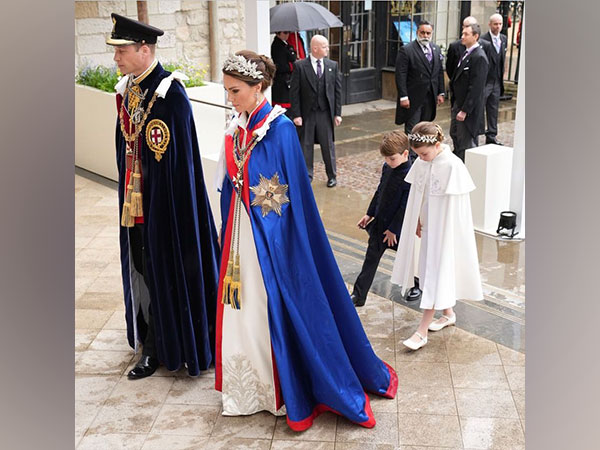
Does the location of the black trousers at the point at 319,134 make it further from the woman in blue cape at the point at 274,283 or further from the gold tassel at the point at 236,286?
the gold tassel at the point at 236,286

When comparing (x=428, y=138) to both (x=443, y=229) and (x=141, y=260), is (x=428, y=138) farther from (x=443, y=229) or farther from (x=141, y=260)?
(x=141, y=260)

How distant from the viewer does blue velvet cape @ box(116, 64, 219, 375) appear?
3.78 metres

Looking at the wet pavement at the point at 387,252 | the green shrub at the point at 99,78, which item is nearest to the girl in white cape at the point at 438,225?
the wet pavement at the point at 387,252

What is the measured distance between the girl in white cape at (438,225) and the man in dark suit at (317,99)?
3198 mm

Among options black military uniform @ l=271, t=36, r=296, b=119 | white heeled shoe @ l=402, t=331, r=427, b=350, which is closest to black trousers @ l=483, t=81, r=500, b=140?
black military uniform @ l=271, t=36, r=296, b=119

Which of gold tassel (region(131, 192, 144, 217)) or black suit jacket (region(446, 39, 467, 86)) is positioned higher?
black suit jacket (region(446, 39, 467, 86))

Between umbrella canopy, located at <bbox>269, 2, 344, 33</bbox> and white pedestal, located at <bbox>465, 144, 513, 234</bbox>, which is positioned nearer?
white pedestal, located at <bbox>465, 144, 513, 234</bbox>

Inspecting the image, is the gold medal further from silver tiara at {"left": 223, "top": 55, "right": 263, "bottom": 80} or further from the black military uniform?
the black military uniform

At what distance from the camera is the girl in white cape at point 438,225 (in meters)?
4.07

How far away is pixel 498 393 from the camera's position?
12.5 feet

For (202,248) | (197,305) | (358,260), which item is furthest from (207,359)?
(358,260)

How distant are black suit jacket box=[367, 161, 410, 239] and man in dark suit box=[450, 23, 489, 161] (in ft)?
10.5

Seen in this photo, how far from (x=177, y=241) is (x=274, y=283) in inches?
26.4
